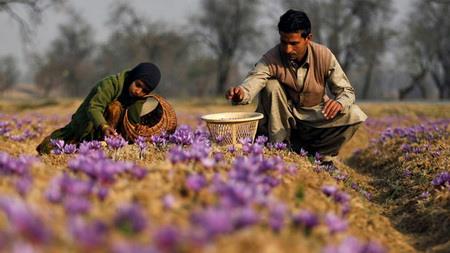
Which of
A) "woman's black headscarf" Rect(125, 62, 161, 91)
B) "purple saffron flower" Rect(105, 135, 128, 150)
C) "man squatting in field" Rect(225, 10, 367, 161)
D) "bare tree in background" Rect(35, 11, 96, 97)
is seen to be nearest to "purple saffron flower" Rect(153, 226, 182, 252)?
"purple saffron flower" Rect(105, 135, 128, 150)

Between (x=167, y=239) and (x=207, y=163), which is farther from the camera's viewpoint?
(x=207, y=163)

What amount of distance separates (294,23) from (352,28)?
46767 mm

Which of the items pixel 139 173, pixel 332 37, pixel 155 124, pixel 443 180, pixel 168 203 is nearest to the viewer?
pixel 168 203

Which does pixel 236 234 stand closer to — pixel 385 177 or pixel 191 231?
pixel 191 231

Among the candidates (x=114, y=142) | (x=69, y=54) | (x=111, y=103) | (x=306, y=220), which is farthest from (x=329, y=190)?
(x=69, y=54)

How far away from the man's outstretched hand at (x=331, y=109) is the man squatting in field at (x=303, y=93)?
216 mm

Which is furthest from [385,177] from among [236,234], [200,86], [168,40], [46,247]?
[200,86]

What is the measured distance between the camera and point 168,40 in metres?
58.0

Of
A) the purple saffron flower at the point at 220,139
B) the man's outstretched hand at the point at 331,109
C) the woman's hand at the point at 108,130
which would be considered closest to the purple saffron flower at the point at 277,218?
the purple saffron flower at the point at 220,139

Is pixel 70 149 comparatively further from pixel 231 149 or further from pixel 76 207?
pixel 76 207

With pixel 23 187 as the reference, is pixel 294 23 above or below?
above

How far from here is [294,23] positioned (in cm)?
566

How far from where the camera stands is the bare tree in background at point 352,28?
48.8 meters

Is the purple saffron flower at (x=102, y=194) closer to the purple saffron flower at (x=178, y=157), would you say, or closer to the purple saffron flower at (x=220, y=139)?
the purple saffron flower at (x=178, y=157)
